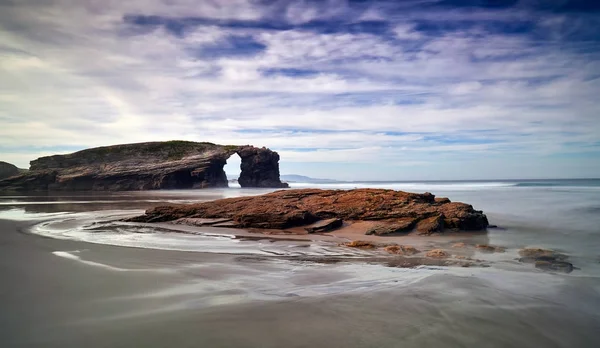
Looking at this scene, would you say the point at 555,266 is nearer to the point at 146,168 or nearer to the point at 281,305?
the point at 281,305

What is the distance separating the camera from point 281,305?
5062 mm

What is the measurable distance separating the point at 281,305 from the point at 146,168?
7419cm

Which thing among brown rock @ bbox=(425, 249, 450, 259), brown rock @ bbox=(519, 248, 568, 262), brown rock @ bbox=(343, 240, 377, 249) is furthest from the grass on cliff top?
brown rock @ bbox=(519, 248, 568, 262)

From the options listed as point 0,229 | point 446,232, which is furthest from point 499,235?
point 0,229

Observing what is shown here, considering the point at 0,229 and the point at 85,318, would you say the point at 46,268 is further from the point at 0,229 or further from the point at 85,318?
the point at 0,229

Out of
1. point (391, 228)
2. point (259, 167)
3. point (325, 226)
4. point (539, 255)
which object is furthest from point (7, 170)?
point (539, 255)

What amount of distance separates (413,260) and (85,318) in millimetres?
6829

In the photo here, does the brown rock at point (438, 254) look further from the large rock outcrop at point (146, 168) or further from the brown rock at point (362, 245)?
the large rock outcrop at point (146, 168)

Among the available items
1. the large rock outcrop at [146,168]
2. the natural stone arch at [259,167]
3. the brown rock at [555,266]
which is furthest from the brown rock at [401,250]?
the natural stone arch at [259,167]

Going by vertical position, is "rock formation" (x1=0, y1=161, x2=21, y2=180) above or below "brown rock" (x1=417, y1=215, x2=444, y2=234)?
above

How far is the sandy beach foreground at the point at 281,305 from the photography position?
4.04 meters

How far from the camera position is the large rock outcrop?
229ft

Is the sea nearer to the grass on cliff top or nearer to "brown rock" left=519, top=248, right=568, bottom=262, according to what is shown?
"brown rock" left=519, top=248, right=568, bottom=262

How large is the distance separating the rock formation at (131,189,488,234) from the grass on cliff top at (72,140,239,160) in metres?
65.5
